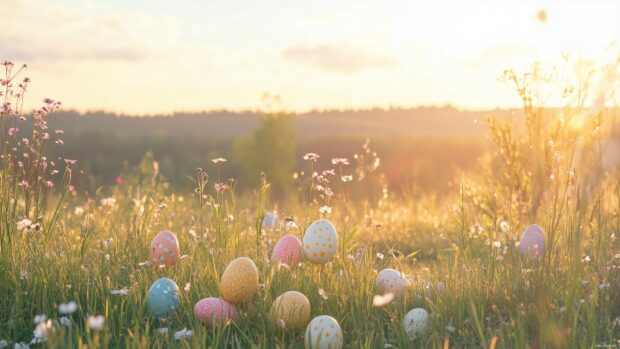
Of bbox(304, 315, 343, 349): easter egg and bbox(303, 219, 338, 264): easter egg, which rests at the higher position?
bbox(303, 219, 338, 264): easter egg

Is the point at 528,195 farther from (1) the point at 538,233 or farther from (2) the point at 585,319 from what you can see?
(2) the point at 585,319

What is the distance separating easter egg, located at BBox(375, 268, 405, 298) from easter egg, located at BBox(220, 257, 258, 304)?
856 mm

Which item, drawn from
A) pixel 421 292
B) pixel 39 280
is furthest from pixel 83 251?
pixel 421 292

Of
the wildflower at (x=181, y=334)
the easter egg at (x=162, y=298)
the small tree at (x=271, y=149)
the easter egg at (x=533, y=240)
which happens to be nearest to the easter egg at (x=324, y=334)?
the wildflower at (x=181, y=334)

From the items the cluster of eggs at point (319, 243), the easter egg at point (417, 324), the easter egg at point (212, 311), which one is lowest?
the easter egg at point (417, 324)

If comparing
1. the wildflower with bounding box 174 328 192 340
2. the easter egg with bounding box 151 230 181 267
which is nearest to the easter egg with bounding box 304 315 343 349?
the wildflower with bounding box 174 328 192 340

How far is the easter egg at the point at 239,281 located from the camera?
139 inches

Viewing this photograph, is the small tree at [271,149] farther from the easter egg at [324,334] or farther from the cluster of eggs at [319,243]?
the easter egg at [324,334]

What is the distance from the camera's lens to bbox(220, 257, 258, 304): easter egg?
3.54 m

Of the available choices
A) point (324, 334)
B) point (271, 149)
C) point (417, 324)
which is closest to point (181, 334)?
point (324, 334)

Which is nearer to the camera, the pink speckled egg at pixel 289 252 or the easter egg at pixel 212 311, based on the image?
the easter egg at pixel 212 311

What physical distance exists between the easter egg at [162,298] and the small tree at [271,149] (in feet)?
53.0

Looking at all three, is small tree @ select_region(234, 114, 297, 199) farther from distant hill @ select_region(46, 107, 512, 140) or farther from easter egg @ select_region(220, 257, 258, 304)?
distant hill @ select_region(46, 107, 512, 140)

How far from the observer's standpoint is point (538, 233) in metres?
4.63
